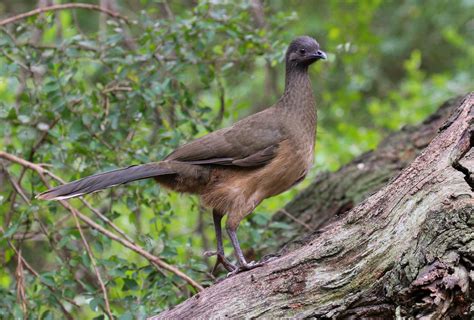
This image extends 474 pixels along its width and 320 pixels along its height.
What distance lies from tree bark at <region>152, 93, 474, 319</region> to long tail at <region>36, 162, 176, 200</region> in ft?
3.36

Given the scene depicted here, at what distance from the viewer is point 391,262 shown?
3281 millimetres

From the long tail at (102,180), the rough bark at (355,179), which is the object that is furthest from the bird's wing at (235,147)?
the rough bark at (355,179)

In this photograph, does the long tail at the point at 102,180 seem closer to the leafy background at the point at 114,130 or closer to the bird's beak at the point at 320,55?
the leafy background at the point at 114,130

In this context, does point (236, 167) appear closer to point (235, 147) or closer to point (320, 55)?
point (235, 147)

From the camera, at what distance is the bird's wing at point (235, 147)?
4.90 meters

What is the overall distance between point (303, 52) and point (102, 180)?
175 cm

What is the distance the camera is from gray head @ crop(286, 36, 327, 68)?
5371 millimetres

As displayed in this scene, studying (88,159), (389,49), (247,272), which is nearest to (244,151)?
(88,159)

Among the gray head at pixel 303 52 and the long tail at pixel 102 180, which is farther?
the gray head at pixel 303 52

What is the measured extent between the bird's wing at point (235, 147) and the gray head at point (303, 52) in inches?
24.2

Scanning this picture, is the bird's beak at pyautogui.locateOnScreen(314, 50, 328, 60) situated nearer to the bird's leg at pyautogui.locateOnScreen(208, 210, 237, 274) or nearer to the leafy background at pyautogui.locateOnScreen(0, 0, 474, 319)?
the leafy background at pyautogui.locateOnScreen(0, 0, 474, 319)

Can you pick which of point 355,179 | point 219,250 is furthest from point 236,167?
point 355,179

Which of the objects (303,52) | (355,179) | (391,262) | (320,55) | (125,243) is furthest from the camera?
(355,179)

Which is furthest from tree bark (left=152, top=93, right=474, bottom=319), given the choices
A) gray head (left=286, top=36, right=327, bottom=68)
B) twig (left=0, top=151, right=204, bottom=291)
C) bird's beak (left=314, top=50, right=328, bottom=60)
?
gray head (left=286, top=36, right=327, bottom=68)
